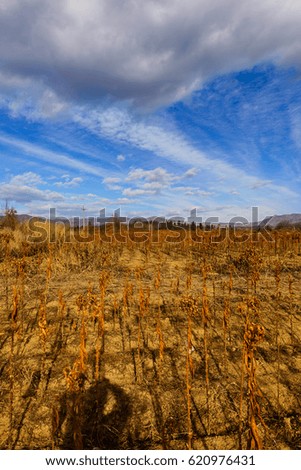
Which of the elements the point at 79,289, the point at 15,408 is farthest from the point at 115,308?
the point at 15,408

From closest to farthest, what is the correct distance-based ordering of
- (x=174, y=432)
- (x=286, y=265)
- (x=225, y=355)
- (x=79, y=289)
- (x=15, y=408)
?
1. (x=174, y=432)
2. (x=15, y=408)
3. (x=225, y=355)
4. (x=79, y=289)
5. (x=286, y=265)

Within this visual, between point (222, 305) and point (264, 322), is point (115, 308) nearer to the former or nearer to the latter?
point (222, 305)

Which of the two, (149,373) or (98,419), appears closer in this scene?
(98,419)

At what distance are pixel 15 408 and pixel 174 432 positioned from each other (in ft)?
5.72

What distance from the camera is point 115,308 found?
5230 mm

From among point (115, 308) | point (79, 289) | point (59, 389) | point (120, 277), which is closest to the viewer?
point (59, 389)

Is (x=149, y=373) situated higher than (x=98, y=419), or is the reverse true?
(x=149, y=373)

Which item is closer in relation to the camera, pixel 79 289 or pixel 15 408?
pixel 15 408

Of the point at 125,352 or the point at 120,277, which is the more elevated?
the point at 120,277
